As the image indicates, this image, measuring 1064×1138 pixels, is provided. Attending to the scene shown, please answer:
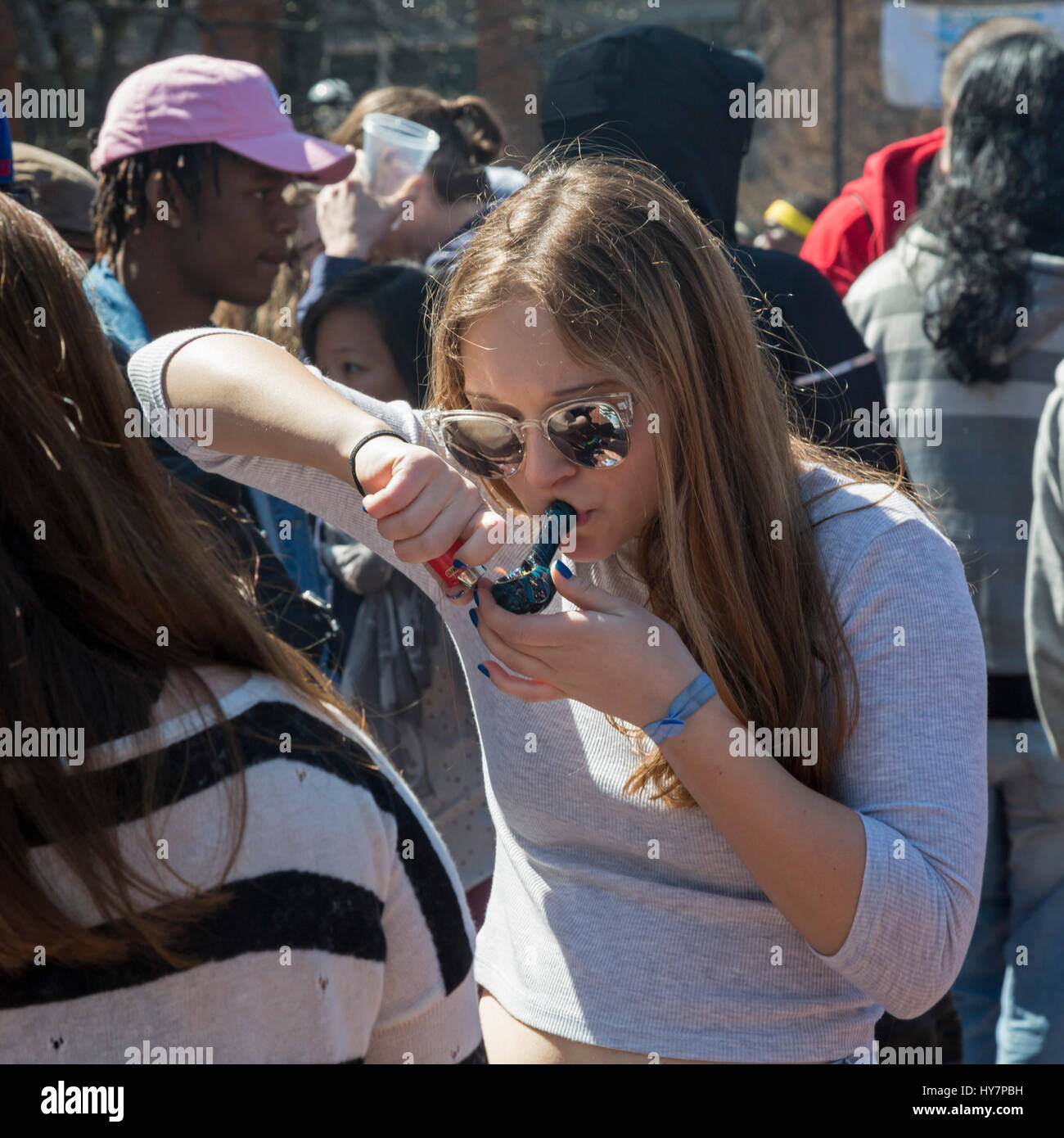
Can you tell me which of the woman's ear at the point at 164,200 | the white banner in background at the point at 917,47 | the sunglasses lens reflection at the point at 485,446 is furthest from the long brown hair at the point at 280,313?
the white banner in background at the point at 917,47

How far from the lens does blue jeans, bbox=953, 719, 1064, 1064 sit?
274cm

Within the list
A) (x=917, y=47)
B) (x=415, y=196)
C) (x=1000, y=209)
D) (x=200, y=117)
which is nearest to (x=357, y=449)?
(x=200, y=117)

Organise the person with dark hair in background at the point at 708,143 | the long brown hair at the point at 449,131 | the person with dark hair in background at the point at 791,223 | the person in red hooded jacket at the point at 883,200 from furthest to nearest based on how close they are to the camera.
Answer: the person with dark hair in background at the point at 791,223 < the long brown hair at the point at 449,131 < the person in red hooded jacket at the point at 883,200 < the person with dark hair in background at the point at 708,143

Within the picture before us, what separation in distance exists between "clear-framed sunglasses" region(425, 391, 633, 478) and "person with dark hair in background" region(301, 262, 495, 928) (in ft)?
3.75

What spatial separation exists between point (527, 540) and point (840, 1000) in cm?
73

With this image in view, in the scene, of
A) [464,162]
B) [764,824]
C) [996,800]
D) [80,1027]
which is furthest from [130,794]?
[464,162]

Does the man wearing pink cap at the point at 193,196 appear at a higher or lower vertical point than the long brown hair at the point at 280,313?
higher

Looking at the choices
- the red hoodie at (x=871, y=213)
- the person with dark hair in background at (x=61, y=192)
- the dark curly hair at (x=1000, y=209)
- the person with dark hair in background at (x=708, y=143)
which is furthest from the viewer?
the red hoodie at (x=871, y=213)

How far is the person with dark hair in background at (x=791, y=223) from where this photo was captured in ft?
21.3

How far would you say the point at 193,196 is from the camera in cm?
284

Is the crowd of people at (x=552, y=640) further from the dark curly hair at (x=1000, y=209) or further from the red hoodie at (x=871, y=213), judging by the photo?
the red hoodie at (x=871, y=213)

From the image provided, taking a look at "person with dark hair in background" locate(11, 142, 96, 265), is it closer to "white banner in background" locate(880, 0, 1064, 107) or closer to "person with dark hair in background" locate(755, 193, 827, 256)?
"person with dark hair in background" locate(755, 193, 827, 256)

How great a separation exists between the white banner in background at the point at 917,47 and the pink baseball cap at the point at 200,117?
743cm
